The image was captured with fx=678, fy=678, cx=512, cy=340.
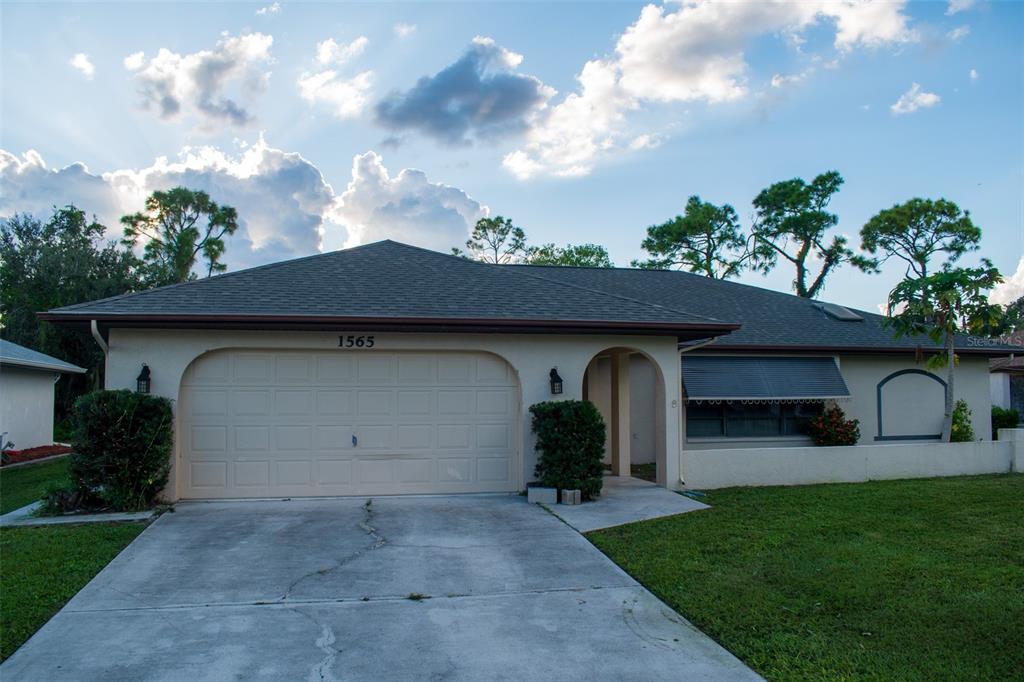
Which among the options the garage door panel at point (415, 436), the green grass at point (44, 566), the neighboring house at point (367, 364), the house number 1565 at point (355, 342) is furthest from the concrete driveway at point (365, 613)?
the house number 1565 at point (355, 342)

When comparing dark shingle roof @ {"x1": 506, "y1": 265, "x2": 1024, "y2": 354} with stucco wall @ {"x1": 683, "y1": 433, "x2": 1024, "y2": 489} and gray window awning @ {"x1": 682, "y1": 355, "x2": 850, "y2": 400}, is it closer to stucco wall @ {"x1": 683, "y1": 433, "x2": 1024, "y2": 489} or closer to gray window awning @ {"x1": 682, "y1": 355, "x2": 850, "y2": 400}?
gray window awning @ {"x1": 682, "y1": 355, "x2": 850, "y2": 400}

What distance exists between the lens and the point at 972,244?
33.8 meters

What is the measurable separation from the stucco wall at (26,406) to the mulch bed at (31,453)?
0.39 metres

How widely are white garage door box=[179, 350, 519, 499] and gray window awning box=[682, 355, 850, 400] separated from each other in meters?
5.06

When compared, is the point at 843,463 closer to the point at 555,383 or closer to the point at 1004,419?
the point at 555,383

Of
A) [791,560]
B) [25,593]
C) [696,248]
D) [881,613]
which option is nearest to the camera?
[881,613]

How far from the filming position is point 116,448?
8.96m

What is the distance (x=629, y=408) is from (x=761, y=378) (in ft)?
9.83

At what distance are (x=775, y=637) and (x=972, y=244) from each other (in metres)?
36.4

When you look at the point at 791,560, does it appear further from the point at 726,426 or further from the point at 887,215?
the point at 887,215

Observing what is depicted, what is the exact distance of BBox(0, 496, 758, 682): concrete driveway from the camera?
448 cm

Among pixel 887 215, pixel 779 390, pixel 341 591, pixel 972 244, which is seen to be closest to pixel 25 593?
pixel 341 591

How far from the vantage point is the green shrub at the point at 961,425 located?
49.8 feet

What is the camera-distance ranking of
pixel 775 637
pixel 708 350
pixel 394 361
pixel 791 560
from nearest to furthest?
pixel 775 637, pixel 791 560, pixel 394 361, pixel 708 350
